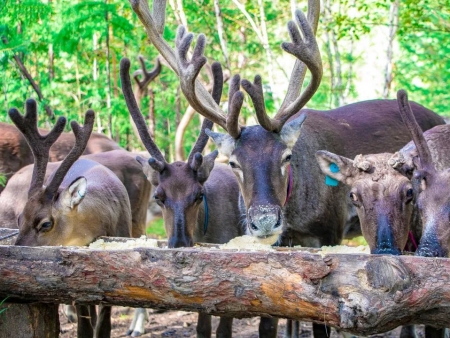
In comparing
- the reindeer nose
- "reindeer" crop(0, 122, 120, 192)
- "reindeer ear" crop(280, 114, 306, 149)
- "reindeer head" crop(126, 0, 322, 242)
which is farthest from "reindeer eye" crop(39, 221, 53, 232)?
"reindeer" crop(0, 122, 120, 192)

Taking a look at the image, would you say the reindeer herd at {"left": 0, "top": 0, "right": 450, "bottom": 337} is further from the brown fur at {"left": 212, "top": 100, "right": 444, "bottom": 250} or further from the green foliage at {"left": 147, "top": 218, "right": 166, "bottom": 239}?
the green foliage at {"left": 147, "top": 218, "right": 166, "bottom": 239}

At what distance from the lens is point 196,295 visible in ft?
14.7

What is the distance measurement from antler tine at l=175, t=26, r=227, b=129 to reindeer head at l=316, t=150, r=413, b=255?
1.65m

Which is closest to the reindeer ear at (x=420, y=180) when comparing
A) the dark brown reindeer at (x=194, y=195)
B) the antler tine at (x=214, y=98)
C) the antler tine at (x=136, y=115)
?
the dark brown reindeer at (x=194, y=195)

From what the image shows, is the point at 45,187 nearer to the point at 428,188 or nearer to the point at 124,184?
the point at 124,184

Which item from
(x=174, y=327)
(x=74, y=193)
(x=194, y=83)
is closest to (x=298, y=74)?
(x=194, y=83)

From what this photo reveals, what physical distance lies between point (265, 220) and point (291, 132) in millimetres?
1276

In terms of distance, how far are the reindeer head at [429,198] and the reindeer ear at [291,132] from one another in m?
1.07

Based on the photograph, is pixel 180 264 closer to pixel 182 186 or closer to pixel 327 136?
pixel 182 186

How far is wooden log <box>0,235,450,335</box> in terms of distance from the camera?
394 cm

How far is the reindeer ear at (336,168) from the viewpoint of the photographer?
642 centimetres

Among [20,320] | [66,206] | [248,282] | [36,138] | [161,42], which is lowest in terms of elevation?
[20,320]

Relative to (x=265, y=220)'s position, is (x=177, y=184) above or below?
above

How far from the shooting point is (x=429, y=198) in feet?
18.8
